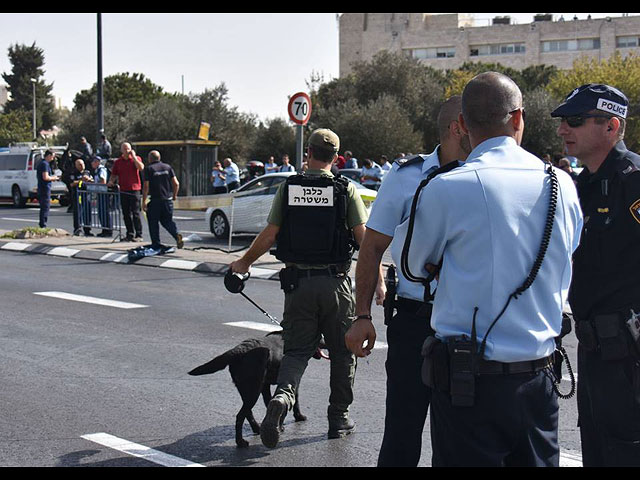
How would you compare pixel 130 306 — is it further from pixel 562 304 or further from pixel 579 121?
pixel 562 304

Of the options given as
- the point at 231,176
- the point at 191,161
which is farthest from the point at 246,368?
the point at 191,161

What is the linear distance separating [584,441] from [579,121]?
1.39 m

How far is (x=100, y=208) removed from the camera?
18.4 m

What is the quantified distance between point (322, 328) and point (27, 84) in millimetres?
99982

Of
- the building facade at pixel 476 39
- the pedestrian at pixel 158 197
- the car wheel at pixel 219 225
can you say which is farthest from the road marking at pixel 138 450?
the building facade at pixel 476 39

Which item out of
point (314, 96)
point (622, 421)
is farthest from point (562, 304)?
point (314, 96)

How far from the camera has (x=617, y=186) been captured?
4.00m

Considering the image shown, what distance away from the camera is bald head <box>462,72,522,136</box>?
122 inches

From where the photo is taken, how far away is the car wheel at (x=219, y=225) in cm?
1944

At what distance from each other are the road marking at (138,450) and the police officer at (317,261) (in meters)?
0.77

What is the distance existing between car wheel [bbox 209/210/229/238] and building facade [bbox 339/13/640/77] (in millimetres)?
78104

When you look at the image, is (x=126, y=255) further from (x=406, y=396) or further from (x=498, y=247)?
(x=498, y=247)

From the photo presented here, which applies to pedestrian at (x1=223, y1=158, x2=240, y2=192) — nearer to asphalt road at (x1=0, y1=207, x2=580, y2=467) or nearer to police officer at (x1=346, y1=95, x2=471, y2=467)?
asphalt road at (x1=0, y1=207, x2=580, y2=467)
